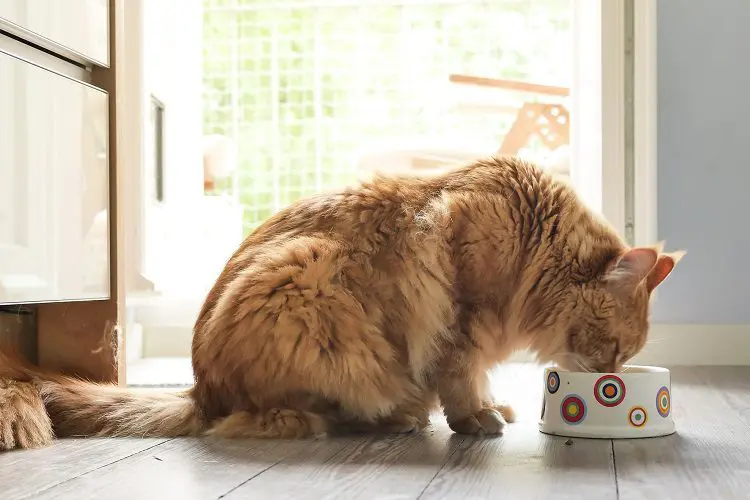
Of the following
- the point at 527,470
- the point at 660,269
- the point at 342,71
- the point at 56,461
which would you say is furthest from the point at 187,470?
the point at 342,71

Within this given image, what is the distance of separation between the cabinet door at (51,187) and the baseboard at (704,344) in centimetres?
186

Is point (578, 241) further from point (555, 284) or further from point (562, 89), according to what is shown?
point (562, 89)

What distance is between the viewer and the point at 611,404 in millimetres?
1752

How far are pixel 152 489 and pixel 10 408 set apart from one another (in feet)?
1.38

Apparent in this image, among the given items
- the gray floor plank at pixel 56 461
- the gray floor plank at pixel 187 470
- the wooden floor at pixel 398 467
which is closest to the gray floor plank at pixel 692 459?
the wooden floor at pixel 398 467

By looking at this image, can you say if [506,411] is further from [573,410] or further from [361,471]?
[361,471]

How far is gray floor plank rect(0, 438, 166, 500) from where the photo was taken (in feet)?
4.41

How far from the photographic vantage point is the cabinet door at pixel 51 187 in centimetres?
168

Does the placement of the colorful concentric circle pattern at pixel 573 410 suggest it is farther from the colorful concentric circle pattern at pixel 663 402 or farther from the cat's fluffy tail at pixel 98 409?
the cat's fluffy tail at pixel 98 409

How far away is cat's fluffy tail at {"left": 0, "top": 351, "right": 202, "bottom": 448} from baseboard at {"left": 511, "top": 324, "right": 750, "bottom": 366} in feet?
5.92

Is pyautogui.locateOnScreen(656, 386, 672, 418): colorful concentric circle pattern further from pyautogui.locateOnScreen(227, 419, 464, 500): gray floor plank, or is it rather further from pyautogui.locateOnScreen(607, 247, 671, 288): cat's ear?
pyautogui.locateOnScreen(227, 419, 464, 500): gray floor plank

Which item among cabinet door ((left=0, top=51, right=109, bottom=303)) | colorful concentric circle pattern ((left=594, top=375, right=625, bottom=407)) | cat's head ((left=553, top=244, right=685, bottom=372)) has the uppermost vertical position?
cabinet door ((left=0, top=51, right=109, bottom=303))

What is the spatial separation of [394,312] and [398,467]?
1.34 ft

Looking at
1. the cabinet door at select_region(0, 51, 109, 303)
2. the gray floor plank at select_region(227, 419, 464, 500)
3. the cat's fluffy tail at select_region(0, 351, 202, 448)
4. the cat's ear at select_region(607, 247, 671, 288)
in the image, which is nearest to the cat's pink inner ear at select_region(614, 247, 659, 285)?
the cat's ear at select_region(607, 247, 671, 288)
